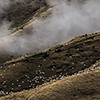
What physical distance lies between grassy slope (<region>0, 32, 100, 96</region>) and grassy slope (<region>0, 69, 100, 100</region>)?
8563mm

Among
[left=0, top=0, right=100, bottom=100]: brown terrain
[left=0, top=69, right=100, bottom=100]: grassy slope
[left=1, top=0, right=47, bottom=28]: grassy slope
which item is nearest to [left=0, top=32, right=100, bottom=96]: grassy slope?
[left=0, top=0, right=100, bottom=100]: brown terrain

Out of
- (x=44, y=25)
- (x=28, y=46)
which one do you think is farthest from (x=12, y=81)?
(x=44, y=25)

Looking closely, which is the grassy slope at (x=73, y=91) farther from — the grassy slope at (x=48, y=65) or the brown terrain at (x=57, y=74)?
the grassy slope at (x=48, y=65)

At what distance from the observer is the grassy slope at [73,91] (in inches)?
943

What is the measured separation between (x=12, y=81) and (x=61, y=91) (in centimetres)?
1481

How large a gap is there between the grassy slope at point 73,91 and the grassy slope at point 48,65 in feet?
28.1

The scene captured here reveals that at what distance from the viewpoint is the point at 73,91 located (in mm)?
24812

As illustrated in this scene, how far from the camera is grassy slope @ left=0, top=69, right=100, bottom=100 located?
23947 millimetres

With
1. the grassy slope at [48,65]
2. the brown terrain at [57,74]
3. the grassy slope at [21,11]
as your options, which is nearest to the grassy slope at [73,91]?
the brown terrain at [57,74]

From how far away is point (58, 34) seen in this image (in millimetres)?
90750

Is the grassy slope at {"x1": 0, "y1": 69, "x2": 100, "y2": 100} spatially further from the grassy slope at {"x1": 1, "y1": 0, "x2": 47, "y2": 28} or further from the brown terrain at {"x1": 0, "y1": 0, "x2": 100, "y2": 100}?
the grassy slope at {"x1": 1, "y1": 0, "x2": 47, "y2": 28}

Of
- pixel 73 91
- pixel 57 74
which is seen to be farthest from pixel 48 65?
pixel 73 91

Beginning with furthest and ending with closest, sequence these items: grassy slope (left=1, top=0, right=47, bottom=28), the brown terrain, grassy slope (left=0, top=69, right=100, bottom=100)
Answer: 1. grassy slope (left=1, top=0, right=47, bottom=28)
2. the brown terrain
3. grassy slope (left=0, top=69, right=100, bottom=100)

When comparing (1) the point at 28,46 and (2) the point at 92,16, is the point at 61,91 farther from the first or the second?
(2) the point at 92,16
